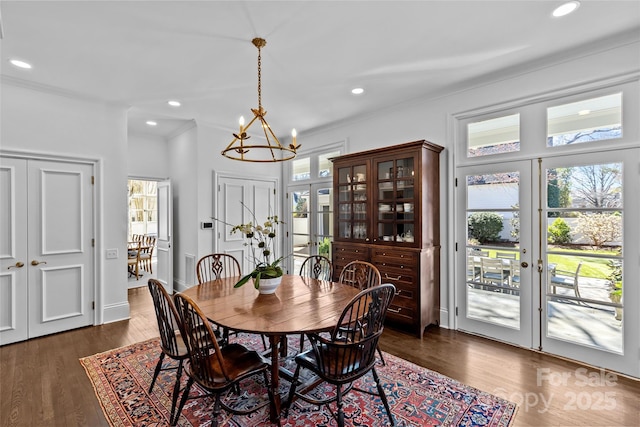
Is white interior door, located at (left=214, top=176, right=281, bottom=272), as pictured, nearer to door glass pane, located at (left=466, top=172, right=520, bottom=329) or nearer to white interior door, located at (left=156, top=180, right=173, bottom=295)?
white interior door, located at (left=156, top=180, right=173, bottom=295)

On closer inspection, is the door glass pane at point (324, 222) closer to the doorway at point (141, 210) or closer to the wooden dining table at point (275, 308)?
the wooden dining table at point (275, 308)

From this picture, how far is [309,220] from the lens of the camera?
5570 millimetres

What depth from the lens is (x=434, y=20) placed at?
242 cm

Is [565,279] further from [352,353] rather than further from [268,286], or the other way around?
[268,286]

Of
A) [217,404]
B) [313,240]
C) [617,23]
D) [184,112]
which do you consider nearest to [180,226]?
[184,112]

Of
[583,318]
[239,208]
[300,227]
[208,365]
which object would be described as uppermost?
[239,208]

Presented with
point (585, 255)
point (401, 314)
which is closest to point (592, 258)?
point (585, 255)

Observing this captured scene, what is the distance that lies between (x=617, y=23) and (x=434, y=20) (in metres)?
1.48

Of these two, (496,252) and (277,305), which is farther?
(496,252)

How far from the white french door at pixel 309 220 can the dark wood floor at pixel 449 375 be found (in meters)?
2.07

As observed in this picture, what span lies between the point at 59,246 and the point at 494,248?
5123mm

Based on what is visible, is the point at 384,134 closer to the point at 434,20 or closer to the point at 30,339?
the point at 434,20

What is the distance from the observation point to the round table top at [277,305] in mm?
1927

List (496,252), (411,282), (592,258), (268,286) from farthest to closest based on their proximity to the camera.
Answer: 1. (411,282)
2. (496,252)
3. (592,258)
4. (268,286)
